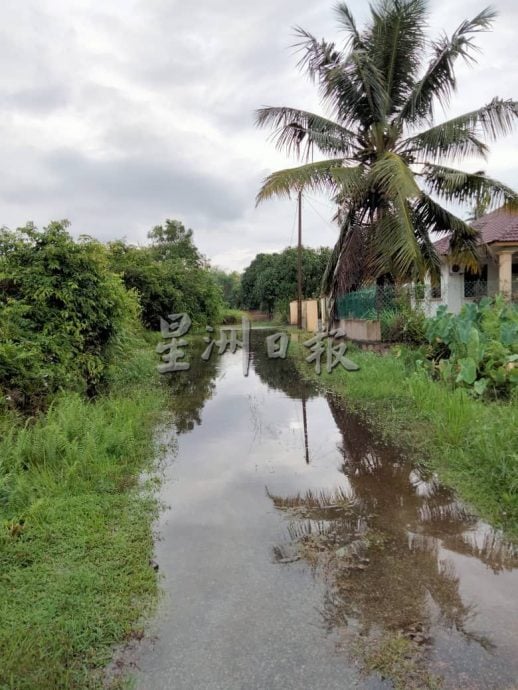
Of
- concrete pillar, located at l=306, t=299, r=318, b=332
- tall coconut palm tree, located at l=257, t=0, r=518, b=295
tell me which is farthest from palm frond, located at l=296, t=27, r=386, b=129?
concrete pillar, located at l=306, t=299, r=318, b=332

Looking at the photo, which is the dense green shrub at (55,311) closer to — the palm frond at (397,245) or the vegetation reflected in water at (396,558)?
the vegetation reflected in water at (396,558)

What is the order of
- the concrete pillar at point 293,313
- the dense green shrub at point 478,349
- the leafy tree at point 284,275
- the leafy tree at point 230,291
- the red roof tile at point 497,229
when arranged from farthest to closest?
1. the leafy tree at point 230,291
2. the leafy tree at point 284,275
3. the concrete pillar at point 293,313
4. the red roof tile at point 497,229
5. the dense green shrub at point 478,349

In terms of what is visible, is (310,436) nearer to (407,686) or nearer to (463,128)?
(407,686)

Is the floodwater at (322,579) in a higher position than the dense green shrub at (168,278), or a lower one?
lower

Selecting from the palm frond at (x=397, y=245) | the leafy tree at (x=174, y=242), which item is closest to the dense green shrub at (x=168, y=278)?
the leafy tree at (x=174, y=242)

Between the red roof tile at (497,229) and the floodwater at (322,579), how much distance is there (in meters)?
9.67

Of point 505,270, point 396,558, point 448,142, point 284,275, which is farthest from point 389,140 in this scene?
point 284,275

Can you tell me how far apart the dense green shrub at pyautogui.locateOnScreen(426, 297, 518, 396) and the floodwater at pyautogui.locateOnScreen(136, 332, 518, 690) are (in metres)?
1.93

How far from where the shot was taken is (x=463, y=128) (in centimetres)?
966

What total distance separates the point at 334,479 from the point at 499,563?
169 centimetres

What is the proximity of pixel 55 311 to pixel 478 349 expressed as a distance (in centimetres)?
583

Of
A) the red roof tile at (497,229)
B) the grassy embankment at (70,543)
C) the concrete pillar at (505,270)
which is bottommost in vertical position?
the grassy embankment at (70,543)

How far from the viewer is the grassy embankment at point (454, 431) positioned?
3588 millimetres

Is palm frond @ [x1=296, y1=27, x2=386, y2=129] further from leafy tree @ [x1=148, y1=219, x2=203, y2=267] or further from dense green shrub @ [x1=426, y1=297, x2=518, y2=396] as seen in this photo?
leafy tree @ [x1=148, y1=219, x2=203, y2=267]
